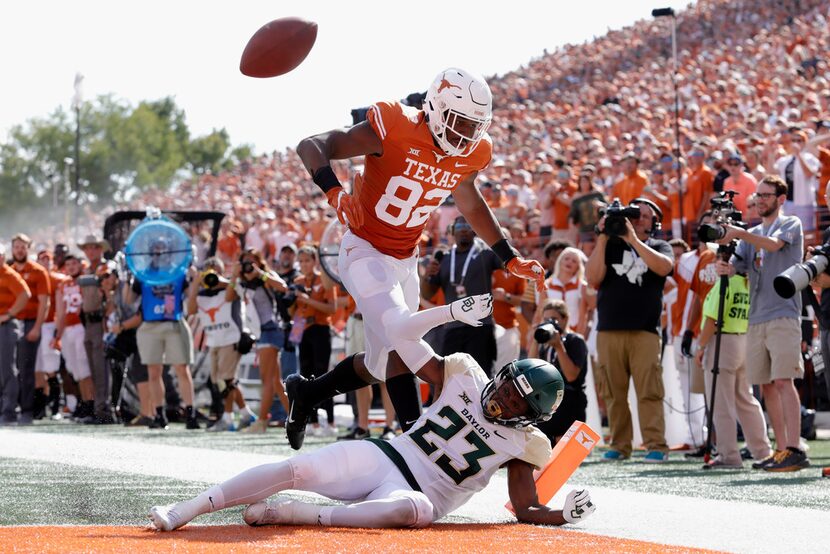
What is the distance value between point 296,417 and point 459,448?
1280 mm

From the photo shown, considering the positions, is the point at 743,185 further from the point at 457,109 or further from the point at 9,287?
the point at 457,109

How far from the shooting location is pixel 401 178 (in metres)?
6.18

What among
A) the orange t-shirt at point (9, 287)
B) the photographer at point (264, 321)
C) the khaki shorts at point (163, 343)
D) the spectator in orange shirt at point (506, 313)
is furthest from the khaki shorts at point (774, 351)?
the orange t-shirt at point (9, 287)

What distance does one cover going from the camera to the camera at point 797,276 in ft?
23.6

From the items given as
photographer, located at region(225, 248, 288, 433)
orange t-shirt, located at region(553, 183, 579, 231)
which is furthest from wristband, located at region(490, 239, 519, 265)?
orange t-shirt, located at region(553, 183, 579, 231)

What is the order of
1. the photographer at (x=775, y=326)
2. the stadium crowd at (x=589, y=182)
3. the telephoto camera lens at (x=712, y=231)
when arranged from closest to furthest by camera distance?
the telephoto camera lens at (x=712, y=231) < the photographer at (x=775, y=326) < the stadium crowd at (x=589, y=182)

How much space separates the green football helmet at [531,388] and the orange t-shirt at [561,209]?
9.65 m

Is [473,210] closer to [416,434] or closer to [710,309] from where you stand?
[416,434]

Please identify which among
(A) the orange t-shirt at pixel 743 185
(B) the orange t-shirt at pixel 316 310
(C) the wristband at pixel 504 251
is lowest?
(B) the orange t-shirt at pixel 316 310

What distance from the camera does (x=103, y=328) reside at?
559 inches

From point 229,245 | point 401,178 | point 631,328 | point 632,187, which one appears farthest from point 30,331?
point 401,178

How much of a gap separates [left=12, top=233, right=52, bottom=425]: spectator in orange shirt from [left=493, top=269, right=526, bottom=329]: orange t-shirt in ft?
16.3

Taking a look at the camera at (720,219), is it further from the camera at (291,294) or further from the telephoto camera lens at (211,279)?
the telephoto camera lens at (211,279)

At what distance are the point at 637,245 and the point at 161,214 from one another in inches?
266
